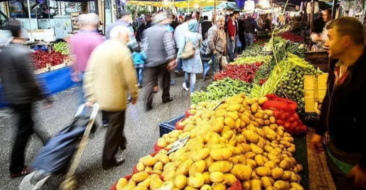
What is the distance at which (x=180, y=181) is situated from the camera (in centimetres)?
219

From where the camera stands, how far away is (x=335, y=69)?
7.77 ft

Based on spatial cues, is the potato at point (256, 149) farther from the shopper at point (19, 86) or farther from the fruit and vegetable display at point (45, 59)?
the fruit and vegetable display at point (45, 59)

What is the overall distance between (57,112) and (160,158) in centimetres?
460

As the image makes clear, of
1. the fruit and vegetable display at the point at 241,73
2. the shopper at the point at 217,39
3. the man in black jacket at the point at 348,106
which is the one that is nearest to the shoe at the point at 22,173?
the man in black jacket at the point at 348,106

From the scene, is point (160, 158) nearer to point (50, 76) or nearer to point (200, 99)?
point (200, 99)

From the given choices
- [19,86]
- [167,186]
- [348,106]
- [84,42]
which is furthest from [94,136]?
[348,106]

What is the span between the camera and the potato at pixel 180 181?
218 cm

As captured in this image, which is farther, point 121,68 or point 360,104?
point 121,68

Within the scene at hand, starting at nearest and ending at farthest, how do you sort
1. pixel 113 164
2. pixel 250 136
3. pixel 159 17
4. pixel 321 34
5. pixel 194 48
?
pixel 250 136
pixel 113 164
pixel 159 17
pixel 321 34
pixel 194 48

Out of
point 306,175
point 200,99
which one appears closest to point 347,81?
point 306,175

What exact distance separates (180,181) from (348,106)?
132 cm

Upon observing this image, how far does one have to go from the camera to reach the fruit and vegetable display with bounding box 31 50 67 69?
7.69 metres

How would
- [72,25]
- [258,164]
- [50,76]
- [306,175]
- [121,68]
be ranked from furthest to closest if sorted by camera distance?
[72,25]
[50,76]
[121,68]
[306,175]
[258,164]

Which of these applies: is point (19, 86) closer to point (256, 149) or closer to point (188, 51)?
point (256, 149)
